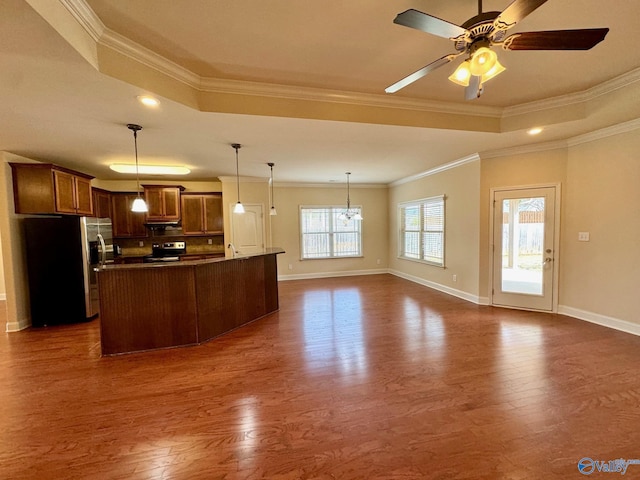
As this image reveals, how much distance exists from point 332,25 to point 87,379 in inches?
152

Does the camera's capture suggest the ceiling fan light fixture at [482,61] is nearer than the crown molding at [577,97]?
Yes

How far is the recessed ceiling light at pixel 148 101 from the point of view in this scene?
8.00 ft

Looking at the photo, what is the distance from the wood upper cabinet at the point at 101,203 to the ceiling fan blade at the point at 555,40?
21.8 feet

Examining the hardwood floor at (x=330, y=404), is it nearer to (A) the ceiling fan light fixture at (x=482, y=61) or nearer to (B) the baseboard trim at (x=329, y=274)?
(A) the ceiling fan light fixture at (x=482, y=61)

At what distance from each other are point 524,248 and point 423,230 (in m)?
2.27

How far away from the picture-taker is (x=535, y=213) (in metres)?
4.39

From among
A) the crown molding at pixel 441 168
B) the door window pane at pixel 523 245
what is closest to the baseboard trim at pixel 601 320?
the door window pane at pixel 523 245

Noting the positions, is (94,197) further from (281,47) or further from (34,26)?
(281,47)

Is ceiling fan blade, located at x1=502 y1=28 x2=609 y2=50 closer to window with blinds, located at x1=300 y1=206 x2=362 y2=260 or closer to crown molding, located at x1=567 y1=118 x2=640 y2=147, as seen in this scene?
crown molding, located at x1=567 y1=118 x2=640 y2=147

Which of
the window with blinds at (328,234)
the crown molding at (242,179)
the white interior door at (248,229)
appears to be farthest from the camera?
the window with blinds at (328,234)

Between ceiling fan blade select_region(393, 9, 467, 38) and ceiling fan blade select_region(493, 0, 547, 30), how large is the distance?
0.59ft

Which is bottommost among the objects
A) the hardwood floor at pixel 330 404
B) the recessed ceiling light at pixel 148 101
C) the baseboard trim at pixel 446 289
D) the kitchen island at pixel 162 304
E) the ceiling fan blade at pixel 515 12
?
the hardwood floor at pixel 330 404

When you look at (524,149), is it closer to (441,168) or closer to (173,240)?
(441,168)

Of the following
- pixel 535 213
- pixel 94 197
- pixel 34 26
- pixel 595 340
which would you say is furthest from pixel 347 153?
pixel 94 197
